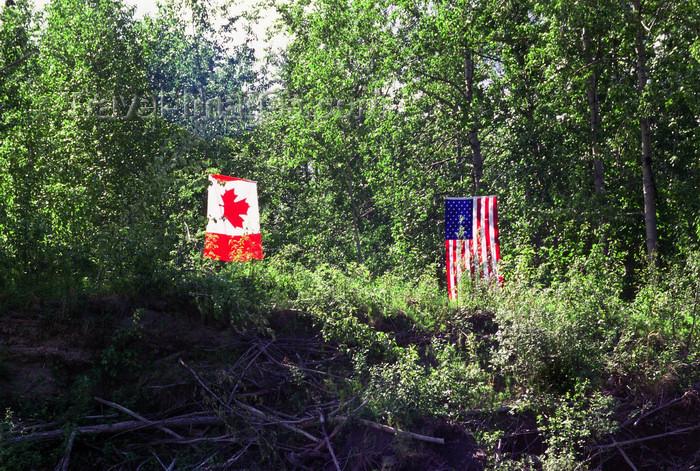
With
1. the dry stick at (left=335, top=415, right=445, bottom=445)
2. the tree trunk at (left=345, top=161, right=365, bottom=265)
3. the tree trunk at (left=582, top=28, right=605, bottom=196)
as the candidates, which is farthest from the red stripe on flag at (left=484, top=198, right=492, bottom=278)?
the tree trunk at (left=345, top=161, right=365, bottom=265)

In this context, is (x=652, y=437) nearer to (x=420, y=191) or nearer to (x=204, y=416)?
(x=204, y=416)

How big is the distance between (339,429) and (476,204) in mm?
5841

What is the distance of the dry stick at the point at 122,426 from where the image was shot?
588cm

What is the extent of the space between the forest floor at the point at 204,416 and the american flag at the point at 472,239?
356 centimetres

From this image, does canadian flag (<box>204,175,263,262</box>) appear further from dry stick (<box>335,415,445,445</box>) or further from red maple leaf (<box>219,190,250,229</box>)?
dry stick (<box>335,415,445,445</box>)

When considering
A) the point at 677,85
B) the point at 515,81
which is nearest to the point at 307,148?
the point at 515,81

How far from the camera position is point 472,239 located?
10.9 meters

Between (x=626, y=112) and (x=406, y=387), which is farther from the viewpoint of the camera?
(x=626, y=112)

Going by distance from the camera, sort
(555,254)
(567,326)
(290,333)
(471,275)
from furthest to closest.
Result: (555,254) → (471,275) → (290,333) → (567,326)

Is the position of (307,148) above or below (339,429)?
above

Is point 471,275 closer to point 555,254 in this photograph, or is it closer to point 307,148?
point 555,254

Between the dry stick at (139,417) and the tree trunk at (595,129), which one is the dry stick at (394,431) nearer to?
the dry stick at (139,417)

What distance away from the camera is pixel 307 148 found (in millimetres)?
19453

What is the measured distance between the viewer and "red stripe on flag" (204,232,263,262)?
31.4 feet
